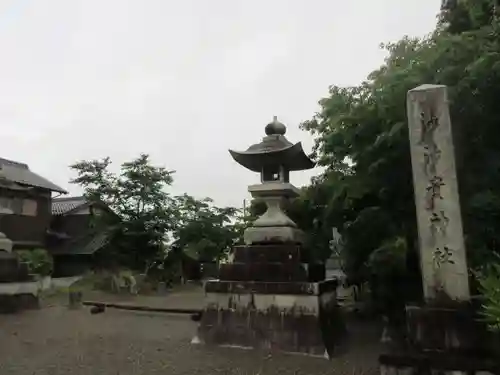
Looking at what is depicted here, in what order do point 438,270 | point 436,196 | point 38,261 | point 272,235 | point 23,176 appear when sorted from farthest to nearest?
point 23,176
point 38,261
point 272,235
point 436,196
point 438,270

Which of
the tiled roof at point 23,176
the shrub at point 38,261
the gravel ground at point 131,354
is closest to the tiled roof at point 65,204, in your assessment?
the tiled roof at point 23,176

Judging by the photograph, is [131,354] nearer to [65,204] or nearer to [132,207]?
[132,207]

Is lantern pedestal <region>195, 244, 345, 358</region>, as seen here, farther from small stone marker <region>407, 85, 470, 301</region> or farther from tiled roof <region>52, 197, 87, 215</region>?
tiled roof <region>52, 197, 87, 215</region>

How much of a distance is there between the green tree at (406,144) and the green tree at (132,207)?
17.9 meters

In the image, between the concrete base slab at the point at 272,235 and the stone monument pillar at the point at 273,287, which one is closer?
the stone monument pillar at the point at 273,287

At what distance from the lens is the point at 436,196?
6270mm

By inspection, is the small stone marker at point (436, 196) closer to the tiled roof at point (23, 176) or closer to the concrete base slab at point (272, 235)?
the concrete base slab at point (272, 235)

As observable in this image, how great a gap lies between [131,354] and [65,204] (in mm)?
27952

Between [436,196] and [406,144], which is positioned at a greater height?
[406,144]

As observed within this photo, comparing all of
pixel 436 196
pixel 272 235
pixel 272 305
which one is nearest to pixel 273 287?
pixel 272 305

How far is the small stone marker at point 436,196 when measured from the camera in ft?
19.7

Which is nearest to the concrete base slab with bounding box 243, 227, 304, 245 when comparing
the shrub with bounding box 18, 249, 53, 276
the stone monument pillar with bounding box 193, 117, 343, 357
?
the stone monument pillar with bounding box 193, 117, 343, 357

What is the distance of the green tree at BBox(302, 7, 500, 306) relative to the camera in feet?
23.0

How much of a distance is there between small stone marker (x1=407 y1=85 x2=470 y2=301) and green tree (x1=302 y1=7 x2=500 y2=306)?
0.89 meters
